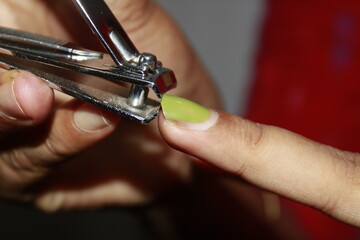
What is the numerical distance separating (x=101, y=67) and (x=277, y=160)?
10.6 inches

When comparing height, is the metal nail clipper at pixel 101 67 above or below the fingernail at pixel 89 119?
above

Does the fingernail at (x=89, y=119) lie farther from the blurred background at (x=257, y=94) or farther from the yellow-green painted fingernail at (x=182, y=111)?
the blurred background at (x=257, y=94)

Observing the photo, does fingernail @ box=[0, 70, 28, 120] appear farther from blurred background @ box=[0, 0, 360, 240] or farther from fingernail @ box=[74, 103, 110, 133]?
blurred background @ box=[0, 0, 360, 240]

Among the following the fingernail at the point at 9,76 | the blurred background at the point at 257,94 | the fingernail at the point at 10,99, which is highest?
the fingernail at the point at 9,76

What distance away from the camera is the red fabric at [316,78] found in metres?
1.35

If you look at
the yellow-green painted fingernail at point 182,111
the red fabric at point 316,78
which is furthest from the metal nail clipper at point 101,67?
the red fabric at point 316,78

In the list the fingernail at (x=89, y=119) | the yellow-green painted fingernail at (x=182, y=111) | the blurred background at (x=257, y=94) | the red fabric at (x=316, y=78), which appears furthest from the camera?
the red fabric at (x=316, y=78)

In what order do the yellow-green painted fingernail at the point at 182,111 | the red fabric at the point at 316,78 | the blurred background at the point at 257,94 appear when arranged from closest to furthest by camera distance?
the yellow-green painted fingernail at the point at 182,111 → the blurred background at the point at 257,94 → the red fabric at the point at 316,78

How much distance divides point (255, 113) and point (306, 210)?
1.33 feet

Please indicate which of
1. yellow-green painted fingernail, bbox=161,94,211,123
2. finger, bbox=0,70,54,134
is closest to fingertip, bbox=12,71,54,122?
finger, bbox=0,70,54,134

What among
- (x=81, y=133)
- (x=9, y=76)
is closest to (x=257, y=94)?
(x=81, y=133)

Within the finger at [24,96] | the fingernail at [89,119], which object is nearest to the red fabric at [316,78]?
the fingernail at [89,119]

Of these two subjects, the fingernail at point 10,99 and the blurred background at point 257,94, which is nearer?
the fingernail at point 10,99

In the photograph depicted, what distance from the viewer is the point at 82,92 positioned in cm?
57
